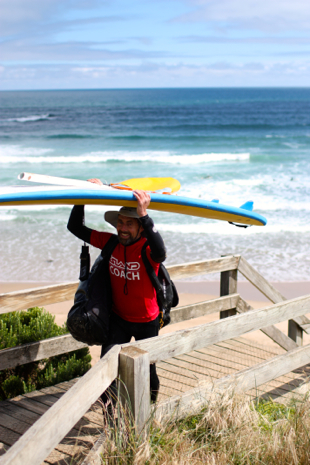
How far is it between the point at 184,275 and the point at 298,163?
72.8ft

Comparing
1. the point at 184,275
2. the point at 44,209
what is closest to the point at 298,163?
the point at 44,209

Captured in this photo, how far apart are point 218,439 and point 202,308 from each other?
1990 millimetres

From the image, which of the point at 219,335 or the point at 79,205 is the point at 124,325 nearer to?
the point at 219,335

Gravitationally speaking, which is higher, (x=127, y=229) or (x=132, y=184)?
(x=132, y=184)

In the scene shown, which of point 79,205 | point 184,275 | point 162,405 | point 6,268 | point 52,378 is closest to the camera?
point 162,405

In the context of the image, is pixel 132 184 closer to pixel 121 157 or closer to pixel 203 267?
pixel 203 267

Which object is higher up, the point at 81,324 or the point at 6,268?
the point at 81,324

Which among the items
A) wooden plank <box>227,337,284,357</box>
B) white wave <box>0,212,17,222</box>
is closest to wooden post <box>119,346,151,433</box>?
wooden plank <box>227,337,284,357</box>

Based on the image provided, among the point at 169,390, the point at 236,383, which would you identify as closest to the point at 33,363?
the point at 169,390

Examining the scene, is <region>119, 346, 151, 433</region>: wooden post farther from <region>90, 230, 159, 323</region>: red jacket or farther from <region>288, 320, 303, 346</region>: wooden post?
<region>288, 320, 303, 346</region>: wooden post

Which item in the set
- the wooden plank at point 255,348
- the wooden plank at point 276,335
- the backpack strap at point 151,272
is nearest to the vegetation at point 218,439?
the backpack strap at point 151,272

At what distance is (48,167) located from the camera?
2489 centimetres

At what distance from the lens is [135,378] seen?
2.36m

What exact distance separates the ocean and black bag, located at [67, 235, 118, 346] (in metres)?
6.35
